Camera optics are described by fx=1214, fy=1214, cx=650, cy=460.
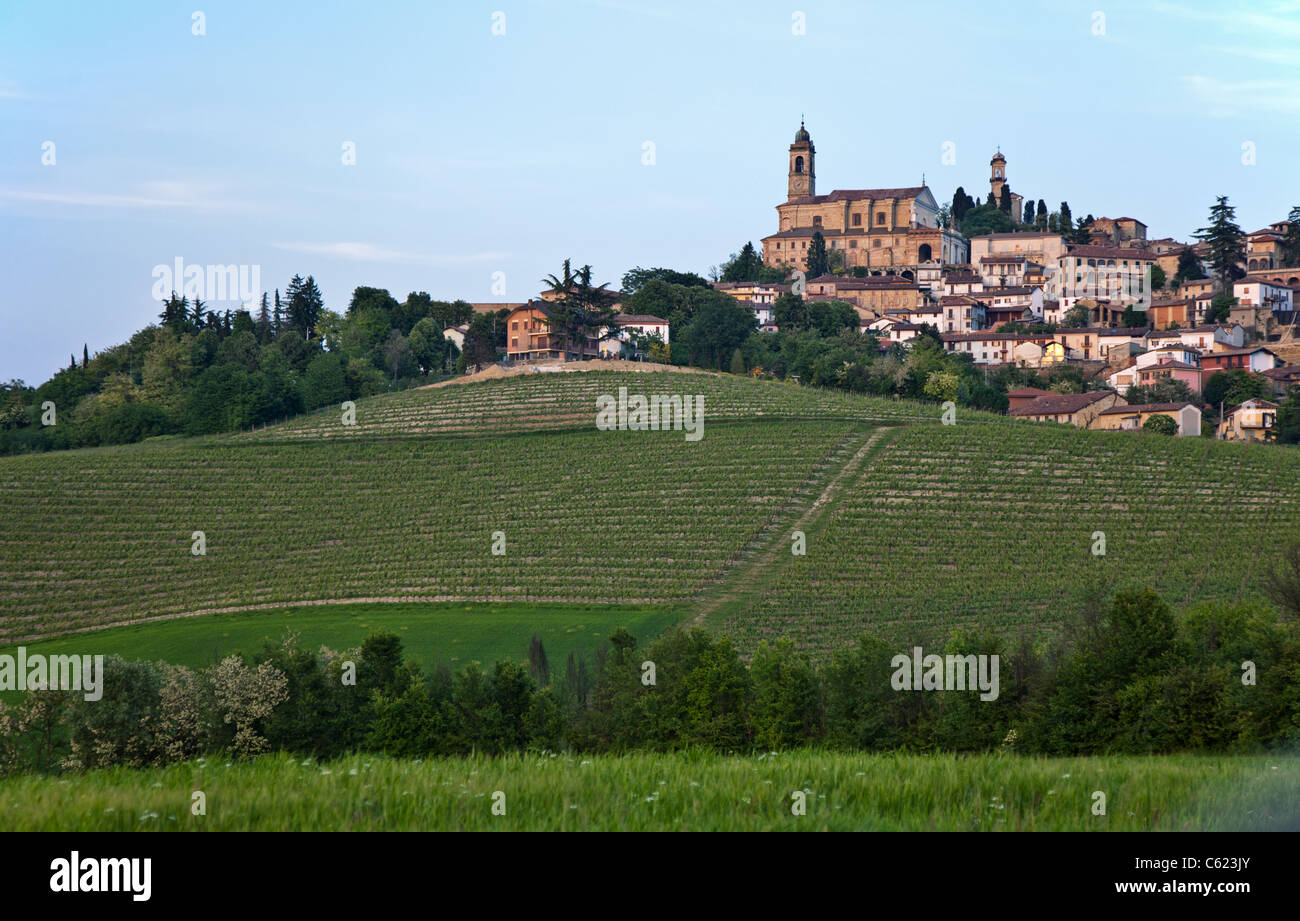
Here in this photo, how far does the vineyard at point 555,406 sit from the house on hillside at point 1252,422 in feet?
86.7

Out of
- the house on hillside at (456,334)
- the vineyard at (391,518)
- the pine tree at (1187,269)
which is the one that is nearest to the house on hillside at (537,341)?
the house on hillside at (456,334)

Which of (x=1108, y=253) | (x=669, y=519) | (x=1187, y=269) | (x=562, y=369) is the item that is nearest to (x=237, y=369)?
(x=562, y=369)

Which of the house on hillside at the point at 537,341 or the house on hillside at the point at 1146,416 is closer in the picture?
the house on hillside at the point at 1146,416

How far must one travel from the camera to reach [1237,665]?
2497 centimetres

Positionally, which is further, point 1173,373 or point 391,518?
point 1173,373

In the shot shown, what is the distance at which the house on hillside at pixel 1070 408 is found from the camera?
9425 cm

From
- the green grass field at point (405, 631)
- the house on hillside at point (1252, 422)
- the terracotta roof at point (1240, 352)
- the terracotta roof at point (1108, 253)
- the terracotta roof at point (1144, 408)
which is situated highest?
the terracotta roof at point (1108, 253)

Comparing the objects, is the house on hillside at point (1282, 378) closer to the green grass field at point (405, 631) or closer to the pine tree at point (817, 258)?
the pine tree at point (817, 258)

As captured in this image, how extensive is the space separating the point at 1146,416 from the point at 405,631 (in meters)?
68.6

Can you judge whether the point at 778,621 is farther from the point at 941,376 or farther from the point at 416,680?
the point at 941,376

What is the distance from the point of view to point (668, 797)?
6.75 meters

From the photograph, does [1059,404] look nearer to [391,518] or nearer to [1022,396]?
[1022,396]

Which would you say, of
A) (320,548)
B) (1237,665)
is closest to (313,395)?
(320,548)

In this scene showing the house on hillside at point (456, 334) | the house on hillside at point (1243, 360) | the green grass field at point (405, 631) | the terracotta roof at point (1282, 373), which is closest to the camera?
the green grass field at point (405, 631)
